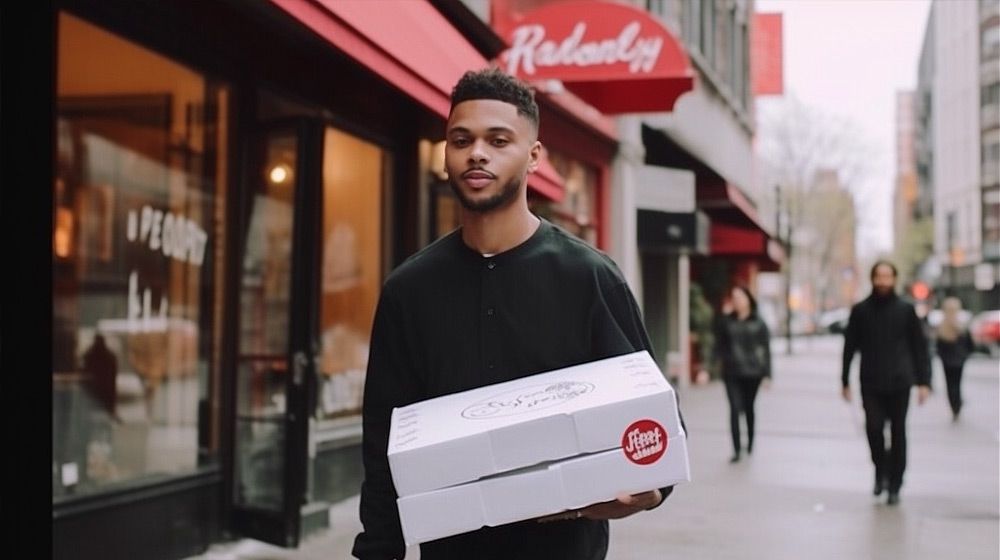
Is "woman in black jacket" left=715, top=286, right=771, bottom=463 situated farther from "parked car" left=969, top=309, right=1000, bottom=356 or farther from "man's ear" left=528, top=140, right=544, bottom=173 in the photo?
"parked car" left=969, top=309, right=1000, bottom=356

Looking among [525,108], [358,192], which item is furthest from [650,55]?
[525,108]

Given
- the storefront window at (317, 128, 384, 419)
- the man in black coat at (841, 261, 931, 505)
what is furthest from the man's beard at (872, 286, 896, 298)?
the storefront window at (317, 128, 384, 419)

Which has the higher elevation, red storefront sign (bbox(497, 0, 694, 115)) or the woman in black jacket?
red storefront sign (bbox(497, 0, 694, 115))

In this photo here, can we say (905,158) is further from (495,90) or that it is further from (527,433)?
(527,433)

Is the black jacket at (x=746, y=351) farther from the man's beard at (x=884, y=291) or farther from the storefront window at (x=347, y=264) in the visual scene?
the storefront window at (x=347, y=264)

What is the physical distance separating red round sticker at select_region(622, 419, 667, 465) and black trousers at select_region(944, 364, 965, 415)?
629 inches

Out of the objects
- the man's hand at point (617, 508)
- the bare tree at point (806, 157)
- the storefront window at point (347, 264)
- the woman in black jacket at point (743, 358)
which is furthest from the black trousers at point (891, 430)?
the bare tree at point (806, 157)

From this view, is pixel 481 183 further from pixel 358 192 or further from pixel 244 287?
pixel 358 192

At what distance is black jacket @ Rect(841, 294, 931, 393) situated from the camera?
934 cm

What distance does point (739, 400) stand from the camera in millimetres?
12188

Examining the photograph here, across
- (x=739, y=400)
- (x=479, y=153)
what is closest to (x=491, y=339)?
(x=479, y=153)

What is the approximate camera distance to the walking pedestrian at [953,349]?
1723 cm

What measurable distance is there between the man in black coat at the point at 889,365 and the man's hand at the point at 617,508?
734 centimetres

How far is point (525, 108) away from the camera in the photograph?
275 centimetres
